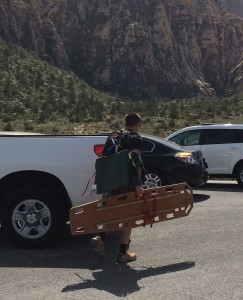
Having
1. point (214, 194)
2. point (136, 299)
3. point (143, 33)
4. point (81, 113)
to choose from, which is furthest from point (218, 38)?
point (136, 299)

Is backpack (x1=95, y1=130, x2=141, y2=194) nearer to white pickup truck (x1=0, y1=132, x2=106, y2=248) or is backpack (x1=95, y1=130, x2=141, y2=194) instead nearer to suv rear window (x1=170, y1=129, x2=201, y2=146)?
white pickup truck (x1=0, y1=132, x2=106, y2=248)

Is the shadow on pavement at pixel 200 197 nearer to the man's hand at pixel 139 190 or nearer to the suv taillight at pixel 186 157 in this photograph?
the suv taillight at pixel 186 157

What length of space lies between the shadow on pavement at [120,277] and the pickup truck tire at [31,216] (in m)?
1.11

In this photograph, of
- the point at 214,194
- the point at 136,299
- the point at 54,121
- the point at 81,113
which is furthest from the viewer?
the point at 81,113

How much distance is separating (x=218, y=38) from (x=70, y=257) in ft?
340

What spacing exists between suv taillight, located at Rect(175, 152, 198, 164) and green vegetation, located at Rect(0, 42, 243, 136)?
22.0 m

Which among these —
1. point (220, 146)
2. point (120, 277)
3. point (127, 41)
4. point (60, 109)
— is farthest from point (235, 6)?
point (120, 277)

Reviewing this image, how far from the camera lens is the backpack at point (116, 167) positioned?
19.3ft

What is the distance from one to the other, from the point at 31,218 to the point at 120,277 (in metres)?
1.69

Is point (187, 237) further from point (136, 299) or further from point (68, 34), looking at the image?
point (68, 34)

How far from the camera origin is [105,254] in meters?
6.54

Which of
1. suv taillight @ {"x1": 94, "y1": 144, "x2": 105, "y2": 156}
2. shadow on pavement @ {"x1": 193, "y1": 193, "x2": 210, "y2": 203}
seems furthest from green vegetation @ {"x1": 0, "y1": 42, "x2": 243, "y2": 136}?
suv taillight @ {"x1": 94, "y1": 144, "x2": 105, "y2": 156}

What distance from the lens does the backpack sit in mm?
5887

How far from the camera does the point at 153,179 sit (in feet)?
36.2
